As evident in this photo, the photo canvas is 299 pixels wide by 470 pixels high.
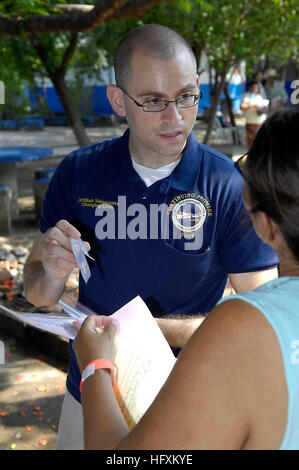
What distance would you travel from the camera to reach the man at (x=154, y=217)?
1.92m

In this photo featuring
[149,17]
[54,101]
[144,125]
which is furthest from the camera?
[54,101]

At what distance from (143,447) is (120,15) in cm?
563

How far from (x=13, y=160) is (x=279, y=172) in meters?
8.05

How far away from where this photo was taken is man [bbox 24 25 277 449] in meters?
1.92

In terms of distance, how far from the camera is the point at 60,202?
2143 millimetres

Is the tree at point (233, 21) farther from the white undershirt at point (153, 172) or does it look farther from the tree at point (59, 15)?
the white undershirt at point (153, 172)

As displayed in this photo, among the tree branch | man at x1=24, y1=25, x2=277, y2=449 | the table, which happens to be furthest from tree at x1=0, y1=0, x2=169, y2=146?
man at x1=24, y1=25, x2=277, y2=449

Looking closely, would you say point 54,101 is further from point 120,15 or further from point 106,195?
point 106,195

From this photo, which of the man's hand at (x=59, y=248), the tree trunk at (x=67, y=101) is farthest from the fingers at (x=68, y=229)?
the tree trunk at (x=67, y=101)

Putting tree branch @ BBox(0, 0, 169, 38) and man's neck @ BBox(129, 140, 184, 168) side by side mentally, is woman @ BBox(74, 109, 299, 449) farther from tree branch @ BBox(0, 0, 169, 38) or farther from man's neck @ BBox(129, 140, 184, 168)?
tree branch @ BBox(0, 0, 169, 38)
